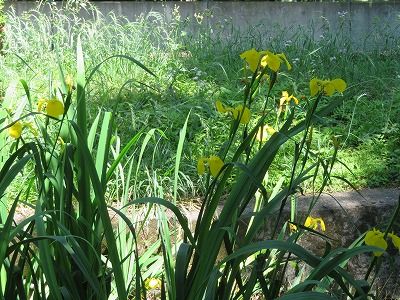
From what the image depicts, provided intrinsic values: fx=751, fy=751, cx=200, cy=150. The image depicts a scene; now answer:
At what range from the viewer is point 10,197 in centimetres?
368

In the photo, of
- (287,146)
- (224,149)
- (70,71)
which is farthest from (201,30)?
(224,149)

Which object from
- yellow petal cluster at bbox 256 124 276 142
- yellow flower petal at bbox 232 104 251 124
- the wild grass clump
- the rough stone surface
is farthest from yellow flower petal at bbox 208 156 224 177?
the rough stone surface

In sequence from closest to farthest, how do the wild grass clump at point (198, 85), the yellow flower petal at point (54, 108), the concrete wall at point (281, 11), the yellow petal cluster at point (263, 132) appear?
the yellow flower petal at point (54, 108) < the yellow petal cluster at point (263, 132) < the wild grass clump at point (198, 85) < the concrete wall at point (281, 11)

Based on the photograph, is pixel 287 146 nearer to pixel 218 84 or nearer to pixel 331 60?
pixel 218 84

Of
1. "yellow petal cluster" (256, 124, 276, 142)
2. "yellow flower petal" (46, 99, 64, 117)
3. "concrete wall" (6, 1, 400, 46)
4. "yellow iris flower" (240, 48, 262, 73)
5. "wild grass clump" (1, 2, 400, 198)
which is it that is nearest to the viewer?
"yellow flower petal" (46, 99, 64, 117)

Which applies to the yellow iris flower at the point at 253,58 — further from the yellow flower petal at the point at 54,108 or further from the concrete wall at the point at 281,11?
the concrete wall at the point at 281,11

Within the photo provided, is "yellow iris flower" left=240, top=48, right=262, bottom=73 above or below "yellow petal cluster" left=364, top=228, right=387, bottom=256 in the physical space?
above

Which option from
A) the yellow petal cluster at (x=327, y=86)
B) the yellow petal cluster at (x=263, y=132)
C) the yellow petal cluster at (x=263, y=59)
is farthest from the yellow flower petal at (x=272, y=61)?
the yellow petal cluster at (x=263, y=132)

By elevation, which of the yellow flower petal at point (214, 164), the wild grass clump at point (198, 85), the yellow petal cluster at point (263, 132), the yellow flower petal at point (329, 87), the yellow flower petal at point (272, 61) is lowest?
the wild grass clump at point (198, 85)

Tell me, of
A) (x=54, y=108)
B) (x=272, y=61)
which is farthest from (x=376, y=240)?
(x=54, y=108)

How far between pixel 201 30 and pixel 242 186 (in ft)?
16.8

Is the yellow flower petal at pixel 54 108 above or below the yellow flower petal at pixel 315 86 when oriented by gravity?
below

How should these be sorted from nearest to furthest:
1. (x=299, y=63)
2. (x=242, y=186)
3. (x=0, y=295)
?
1. (x=0, y=295)
2. (x=242, y=186)
3. (x=299, y=63)

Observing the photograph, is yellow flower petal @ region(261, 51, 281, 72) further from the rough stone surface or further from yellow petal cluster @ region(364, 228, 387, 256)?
the rough stone surface
